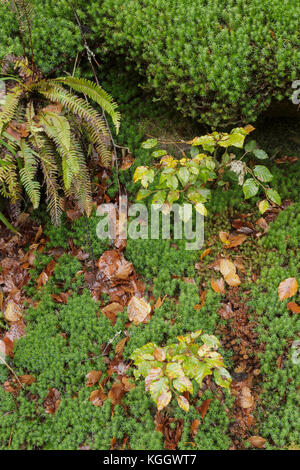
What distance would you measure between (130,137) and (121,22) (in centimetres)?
114

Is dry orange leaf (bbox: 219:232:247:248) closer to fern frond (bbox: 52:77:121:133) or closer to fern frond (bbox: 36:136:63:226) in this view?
fern frond (bbox: 52:77:121:133)

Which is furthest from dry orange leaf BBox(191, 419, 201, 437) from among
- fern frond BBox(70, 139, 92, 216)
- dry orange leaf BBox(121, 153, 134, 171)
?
dry orange leaf BBox(121, 153, 134, 171)

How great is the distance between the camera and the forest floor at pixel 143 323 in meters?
3.04

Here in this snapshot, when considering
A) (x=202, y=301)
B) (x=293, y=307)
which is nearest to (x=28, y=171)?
(x=202, y=301)

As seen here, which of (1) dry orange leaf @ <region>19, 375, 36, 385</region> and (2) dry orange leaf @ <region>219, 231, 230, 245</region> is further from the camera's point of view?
(2) dry orange leaf @ <region>219, 231, 230, 245</region>

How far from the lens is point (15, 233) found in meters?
4.32

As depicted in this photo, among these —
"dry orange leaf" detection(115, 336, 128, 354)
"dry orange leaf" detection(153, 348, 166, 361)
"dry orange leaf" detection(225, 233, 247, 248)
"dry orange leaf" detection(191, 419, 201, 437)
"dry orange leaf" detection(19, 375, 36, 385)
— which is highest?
"dry orange leaf" detection(225, 233, 247, 248)

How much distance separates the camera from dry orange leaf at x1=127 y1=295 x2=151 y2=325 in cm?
357

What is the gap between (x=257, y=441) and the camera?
9.66ft

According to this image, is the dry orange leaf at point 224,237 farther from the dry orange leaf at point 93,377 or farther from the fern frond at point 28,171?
the fern frond at point 28,171

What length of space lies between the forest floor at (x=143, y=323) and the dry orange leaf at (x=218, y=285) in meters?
0.01

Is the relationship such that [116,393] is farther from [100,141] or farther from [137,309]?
[100,141]
